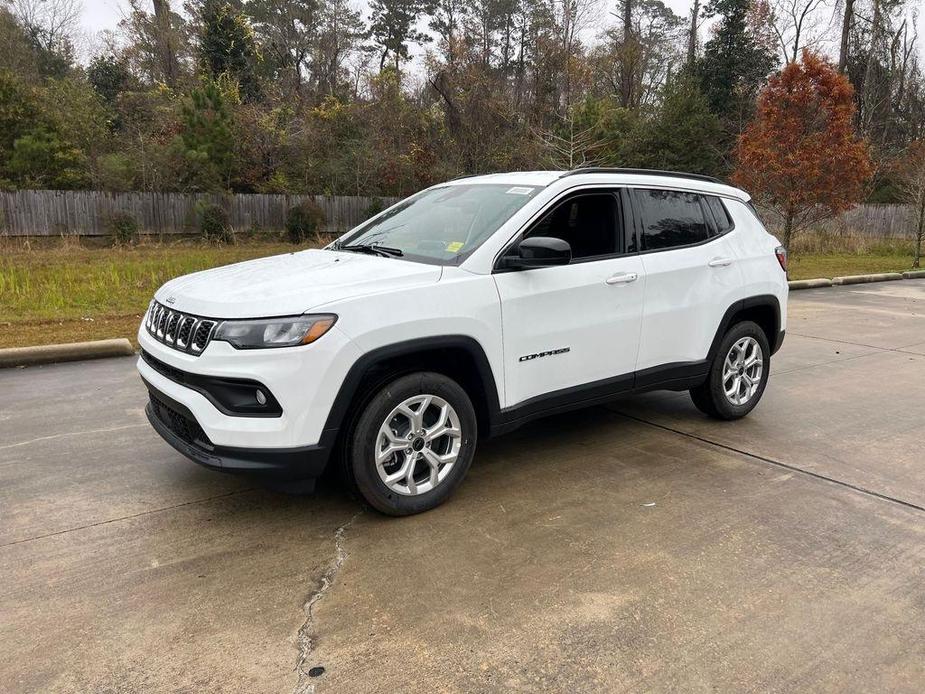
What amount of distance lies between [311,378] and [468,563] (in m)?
1.14

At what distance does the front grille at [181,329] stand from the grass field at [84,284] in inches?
189

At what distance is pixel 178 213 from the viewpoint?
2536cm

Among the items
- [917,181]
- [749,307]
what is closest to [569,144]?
A: [917,181]

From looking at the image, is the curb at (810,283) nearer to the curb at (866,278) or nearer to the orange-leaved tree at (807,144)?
the curb at (866,278)

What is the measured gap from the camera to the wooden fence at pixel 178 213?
76.4ft

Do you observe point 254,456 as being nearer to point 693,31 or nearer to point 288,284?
point 288,284

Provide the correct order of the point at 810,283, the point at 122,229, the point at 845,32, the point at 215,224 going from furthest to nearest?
the point at 845,32 < the point at 215,224 < the point at 122,229 < the point at 810,283

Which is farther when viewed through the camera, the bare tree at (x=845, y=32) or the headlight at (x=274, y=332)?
the bare tree at (x=845, y=32)

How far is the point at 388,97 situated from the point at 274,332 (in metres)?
28.4

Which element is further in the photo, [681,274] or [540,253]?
[681,274]

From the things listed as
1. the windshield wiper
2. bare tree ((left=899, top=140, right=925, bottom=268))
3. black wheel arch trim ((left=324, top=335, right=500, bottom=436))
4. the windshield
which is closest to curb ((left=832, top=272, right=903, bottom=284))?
bare tree ((left=899, top=140, right=925, bottom=268))

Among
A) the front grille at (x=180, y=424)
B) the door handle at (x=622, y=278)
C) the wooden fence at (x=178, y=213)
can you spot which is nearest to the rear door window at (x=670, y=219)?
the door handle at (x=622, y=278)

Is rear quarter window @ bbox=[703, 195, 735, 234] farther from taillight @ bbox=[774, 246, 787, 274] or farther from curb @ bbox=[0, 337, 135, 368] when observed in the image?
curb @ bbox=[0, 337, 135, 368]

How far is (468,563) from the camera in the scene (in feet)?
10.7
